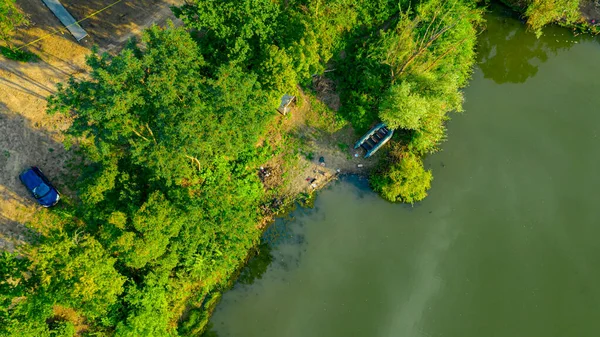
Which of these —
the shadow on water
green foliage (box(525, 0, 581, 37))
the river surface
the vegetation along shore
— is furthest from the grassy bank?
green foliage (box(525, 0, 581, 37))

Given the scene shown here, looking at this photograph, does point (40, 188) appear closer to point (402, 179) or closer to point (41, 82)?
point (41, 82)

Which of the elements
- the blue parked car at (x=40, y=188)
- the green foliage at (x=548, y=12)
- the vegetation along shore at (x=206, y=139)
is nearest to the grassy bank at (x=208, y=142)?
the vegetation along shore at (x=206, y=139)

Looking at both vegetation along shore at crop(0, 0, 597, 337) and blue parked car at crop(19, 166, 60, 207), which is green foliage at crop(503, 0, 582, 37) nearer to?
vegetation along shore at crop(0, 0, 597, 337)

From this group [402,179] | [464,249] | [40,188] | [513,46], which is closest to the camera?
[40,188]

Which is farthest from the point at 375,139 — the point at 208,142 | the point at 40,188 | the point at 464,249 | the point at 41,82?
the point at 41,82

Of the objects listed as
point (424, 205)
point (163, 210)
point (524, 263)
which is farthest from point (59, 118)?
point (524, 263)

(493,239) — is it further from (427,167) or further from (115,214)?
(115,214)
